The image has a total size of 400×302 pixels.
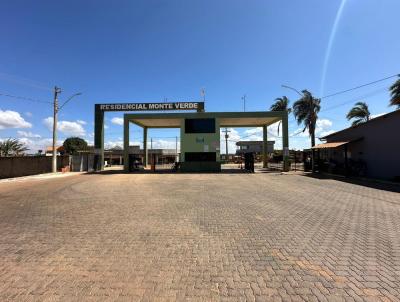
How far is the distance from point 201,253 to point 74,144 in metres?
97.0

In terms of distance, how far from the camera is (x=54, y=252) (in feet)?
19.8

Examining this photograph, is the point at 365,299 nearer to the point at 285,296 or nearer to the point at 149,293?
the point at 285,296

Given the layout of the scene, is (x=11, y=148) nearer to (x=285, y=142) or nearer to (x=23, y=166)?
(x=23, y=166)

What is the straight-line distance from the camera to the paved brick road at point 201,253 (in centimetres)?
428

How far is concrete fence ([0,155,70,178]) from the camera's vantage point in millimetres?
34781

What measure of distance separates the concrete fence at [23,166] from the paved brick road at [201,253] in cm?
2806

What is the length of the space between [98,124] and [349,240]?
3926 centimetres

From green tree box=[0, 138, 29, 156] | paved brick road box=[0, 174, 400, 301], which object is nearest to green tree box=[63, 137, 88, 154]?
green tree box=[0, 138, 29, 156]

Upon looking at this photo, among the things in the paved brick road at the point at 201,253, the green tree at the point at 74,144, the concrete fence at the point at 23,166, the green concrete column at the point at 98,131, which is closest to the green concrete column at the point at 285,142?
the green concrete column at the point at 98,131

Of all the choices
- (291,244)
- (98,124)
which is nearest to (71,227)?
(291,244)

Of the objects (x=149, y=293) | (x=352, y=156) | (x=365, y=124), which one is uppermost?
(x=365, y=124)

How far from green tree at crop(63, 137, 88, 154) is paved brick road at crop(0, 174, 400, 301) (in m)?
88.0

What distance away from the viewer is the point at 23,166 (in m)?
36.0

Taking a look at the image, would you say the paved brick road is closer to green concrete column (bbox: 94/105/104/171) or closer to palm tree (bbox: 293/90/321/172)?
green concrete column (bbox: 94/105/104/171)
